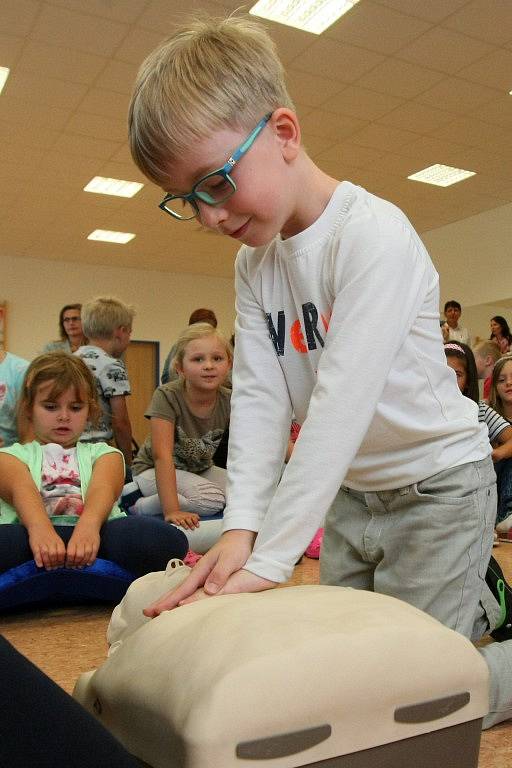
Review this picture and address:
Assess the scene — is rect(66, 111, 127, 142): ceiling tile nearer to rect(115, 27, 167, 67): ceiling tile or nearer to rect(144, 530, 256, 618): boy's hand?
rect(115, 27, 167, 67): ceiling tile

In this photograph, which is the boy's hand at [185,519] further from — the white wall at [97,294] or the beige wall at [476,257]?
the white wall at [97,294]

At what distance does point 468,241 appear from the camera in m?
6.94

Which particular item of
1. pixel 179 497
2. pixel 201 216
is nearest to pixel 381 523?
pixel 201 216

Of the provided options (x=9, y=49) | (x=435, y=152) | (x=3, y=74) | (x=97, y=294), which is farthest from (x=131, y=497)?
(x=97, y=294)

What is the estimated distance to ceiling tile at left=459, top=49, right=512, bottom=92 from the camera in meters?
3.99

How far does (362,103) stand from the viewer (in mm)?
4562

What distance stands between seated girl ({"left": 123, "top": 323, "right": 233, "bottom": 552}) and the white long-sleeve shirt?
1451mm

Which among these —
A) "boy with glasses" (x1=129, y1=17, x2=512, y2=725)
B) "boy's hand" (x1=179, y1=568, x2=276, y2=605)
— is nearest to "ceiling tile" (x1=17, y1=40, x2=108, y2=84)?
"boy with glasses" (x1=129, y1=17, x2=512, y2=725)

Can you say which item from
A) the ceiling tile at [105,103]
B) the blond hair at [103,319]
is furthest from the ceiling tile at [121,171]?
the blond hair at [103,319]

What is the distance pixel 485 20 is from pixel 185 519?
9.71 feet

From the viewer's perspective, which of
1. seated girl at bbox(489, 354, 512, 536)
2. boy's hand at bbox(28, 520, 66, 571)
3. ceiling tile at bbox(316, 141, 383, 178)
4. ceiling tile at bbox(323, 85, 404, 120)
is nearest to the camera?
boy's hand at bbox(28, 520, 66, 571)

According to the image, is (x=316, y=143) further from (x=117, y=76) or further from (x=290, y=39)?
(x=117, y=76)

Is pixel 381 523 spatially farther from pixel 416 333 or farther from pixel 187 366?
pixel 187 366

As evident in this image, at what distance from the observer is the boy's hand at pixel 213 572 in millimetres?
791
